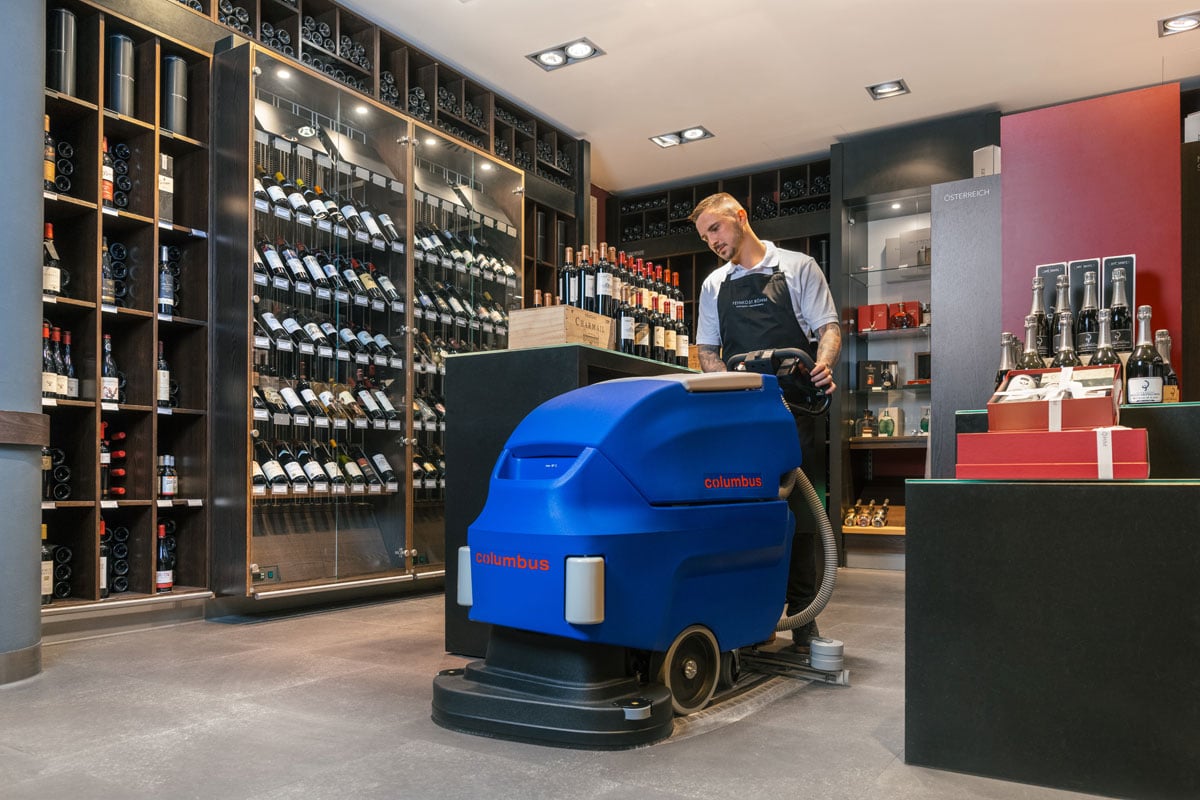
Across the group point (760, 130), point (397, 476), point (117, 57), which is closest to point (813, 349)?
point (397, 476)

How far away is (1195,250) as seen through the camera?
3.45 m

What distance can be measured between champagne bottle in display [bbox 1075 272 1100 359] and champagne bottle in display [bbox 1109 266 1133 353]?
58 millimetres

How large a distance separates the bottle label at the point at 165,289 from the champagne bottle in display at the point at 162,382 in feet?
0.71

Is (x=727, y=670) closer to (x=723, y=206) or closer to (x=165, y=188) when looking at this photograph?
(x=723, y=206)

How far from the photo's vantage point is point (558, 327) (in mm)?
2992

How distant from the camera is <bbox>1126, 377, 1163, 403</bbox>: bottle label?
265 cm

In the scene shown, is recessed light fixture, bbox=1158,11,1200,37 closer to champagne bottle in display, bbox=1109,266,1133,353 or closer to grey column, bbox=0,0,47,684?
champagne bottle in display, bbox=1109,266,1133,353

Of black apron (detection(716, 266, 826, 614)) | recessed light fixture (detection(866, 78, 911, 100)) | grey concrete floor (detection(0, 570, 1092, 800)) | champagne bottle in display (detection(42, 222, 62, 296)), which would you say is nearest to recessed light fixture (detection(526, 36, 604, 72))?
recessed light fixture (detection(866, 78, 911, 100))

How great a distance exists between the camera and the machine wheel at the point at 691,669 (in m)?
2.29

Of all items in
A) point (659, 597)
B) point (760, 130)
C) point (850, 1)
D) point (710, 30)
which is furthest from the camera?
point (760, 130)

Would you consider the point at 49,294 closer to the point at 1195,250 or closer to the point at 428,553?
the point at 428,553

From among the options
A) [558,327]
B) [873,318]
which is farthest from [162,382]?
[873,318]

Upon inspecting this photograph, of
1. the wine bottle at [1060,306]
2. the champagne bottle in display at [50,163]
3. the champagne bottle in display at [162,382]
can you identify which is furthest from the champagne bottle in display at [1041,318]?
the champagne bottle in display at [50,163]

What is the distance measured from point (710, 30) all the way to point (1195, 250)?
9.69 feet
